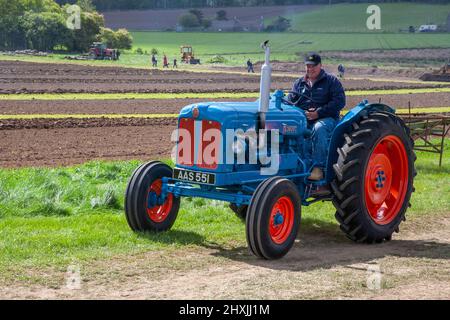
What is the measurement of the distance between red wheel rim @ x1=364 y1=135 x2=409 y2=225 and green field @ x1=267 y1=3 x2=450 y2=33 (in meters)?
82.9

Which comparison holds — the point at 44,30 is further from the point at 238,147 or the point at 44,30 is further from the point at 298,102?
the point at 238,147

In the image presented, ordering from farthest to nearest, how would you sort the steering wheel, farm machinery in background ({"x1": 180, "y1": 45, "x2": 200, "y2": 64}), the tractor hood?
farm machinery in background ({"x1": 180, "y1": 45, "x2": 200, "y2": 64}) → the steering wheel → the tractor hood

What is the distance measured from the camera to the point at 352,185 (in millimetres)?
8273

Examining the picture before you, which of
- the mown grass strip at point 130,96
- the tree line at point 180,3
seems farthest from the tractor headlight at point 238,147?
the tree line at point 180,3

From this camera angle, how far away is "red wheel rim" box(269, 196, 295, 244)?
7680 mm

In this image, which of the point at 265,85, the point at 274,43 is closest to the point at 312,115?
the point at 265,85

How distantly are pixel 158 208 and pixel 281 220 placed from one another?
4.91 feet

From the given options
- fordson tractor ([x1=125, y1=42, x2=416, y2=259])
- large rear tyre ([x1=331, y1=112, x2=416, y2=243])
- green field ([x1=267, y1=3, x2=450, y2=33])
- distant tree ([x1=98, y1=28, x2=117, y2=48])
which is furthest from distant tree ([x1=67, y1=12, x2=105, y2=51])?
fordson tractor ([x1=125, y1=42, x2=416, y2=259])

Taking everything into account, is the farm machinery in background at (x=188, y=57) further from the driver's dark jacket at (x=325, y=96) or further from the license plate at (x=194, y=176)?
the license plate at (x=194, y=176)

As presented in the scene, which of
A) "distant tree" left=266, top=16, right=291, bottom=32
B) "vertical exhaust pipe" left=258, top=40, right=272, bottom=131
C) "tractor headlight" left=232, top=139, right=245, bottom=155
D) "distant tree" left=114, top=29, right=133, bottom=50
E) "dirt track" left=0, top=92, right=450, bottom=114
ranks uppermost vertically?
"distant tree" left=266, top=16, right=291, bottom=32

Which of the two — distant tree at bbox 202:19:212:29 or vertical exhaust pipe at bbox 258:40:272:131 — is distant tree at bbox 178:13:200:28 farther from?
vertical exhaust pipe at bbox 258:40:272:131

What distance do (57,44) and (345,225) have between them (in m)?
63.7

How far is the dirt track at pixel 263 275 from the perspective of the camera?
639cm

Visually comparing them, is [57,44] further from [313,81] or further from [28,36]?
[313,81]
